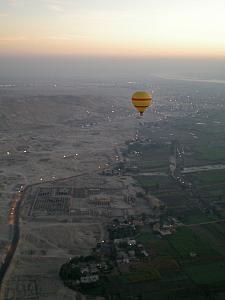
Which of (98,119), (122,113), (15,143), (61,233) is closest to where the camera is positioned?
(61,233)

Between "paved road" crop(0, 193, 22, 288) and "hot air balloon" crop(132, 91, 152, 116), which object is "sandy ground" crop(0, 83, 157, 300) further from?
"hot air balloon" crop(132, 91, 152, 116)

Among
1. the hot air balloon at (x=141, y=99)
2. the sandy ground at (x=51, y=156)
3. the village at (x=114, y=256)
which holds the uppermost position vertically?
the hot air balloon at (x=141, y=99)

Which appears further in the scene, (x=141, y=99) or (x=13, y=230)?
(x=141, y=99)

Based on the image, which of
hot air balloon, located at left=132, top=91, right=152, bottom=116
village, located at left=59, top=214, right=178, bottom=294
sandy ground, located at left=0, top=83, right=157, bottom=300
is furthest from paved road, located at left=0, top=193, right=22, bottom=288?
hot air balloon, located at left=132, top=91, right=152, bottom=116

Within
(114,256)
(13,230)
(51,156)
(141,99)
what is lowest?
(51,156)

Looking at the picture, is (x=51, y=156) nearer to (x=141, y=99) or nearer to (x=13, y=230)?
(x=141, y=99)

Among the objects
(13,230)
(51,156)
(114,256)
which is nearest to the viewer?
(114,256)

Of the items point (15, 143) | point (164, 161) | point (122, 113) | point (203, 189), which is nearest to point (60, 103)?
point (122, 113)

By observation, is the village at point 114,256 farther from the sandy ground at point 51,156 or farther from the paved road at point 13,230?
the paved road at point 13,230

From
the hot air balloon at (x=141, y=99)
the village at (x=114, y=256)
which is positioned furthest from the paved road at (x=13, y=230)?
the hot air balloon at (x=141, y=99)

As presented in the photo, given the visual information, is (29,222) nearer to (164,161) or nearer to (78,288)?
(78,288)

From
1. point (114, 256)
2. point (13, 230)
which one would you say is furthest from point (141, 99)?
point (13, 230)
